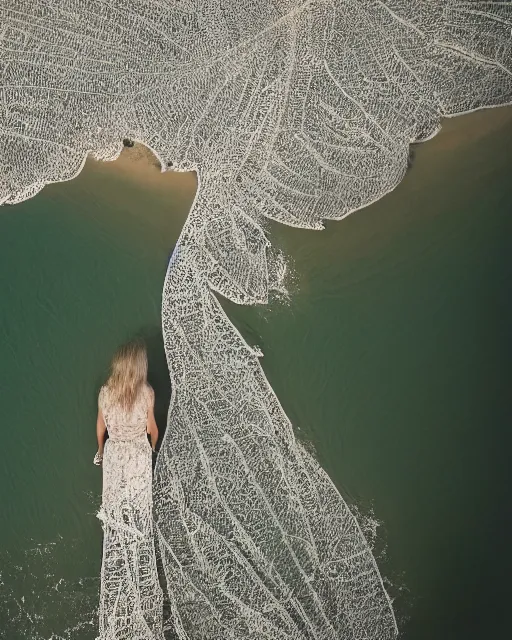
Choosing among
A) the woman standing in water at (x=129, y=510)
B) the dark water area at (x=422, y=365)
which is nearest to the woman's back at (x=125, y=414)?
the woman standing in water at (x=129, y=510)

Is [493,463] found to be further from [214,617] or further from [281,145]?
[281,145]

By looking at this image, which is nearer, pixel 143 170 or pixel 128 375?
pixel 128 375

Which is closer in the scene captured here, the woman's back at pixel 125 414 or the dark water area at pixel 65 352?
the woman's back at pixel 125 414

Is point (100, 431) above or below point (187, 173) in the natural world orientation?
A: below

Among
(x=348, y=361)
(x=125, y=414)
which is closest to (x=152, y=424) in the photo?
(x=125, y=414)

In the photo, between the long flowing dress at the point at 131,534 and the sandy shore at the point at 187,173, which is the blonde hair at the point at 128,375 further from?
the sandy shore at the point at 187,173

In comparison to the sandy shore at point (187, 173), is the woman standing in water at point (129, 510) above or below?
below

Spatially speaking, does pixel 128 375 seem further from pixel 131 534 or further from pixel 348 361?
pixel 348 361

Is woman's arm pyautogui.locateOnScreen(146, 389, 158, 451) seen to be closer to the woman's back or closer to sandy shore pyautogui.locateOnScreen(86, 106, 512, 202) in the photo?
the woman's back
